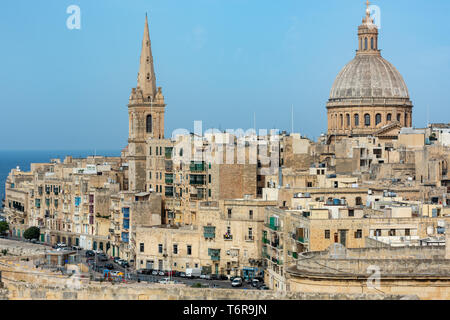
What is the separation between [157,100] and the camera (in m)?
69.2

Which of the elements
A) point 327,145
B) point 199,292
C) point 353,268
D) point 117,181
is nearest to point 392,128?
point 327,145

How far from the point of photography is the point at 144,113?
69.1 metres

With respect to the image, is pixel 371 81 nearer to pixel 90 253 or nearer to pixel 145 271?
pixel 90 253

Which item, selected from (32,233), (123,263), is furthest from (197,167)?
(32,233)

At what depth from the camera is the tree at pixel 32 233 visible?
232 ft

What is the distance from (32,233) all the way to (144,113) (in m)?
10.8

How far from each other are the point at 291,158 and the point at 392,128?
13360mm

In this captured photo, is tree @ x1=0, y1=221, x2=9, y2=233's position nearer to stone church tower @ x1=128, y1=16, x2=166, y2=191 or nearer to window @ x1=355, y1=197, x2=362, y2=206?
stone church tower @ x1=128, y1=16, x2=166, y2=191

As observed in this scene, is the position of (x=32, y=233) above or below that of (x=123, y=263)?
above

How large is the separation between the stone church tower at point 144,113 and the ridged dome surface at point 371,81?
1689cm

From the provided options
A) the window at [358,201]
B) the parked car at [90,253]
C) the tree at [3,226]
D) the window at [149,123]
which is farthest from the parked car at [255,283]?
the tree at [3,226]

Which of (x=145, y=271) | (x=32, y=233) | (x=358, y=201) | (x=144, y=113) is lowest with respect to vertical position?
(x=145, y=271)

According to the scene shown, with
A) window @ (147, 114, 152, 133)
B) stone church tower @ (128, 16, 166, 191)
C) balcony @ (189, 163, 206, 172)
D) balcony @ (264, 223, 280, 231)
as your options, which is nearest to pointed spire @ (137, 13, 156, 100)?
stone church tower @ (128, 16, 166, 191)

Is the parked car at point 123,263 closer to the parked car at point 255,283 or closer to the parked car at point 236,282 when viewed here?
the parked car at point 236,282
